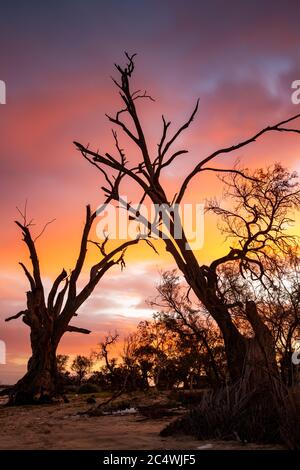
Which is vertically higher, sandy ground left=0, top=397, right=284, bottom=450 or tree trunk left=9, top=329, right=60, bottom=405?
tree trunk left=9, top=329, right=60, bottom=405

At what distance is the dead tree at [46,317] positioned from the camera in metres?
15.9

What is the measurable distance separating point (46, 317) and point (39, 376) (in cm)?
193

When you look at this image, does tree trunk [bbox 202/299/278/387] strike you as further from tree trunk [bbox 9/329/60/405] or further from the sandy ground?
tree trunk [bbox 9/329/60/405]

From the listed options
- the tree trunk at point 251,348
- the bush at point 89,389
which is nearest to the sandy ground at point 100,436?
the tree trunk at point 251,348

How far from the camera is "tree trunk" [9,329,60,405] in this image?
15688 mm

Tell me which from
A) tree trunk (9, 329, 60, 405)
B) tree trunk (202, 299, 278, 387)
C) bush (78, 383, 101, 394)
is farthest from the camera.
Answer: bush (78, 383, 101, 394)

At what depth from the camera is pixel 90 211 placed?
18.4 meters

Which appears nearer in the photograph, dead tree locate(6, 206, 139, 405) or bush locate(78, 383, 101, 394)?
dead tree locate(6, 206, 139, 405)

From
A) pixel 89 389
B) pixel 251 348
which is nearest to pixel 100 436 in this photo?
pixel 251 348

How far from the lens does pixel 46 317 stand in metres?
16.9

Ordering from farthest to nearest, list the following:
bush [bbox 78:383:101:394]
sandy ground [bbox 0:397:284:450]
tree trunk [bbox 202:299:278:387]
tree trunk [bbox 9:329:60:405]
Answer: bush [bbox 78:383:101:394], tree trunk [bbox 9:329:60:405], tree trunk [bbox 202:299:278:387], sandy ground [bbox 0:397:284:450]

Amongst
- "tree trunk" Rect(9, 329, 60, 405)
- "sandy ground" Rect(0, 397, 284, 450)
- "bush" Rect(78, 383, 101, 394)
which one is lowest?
"bush" Rect(78, 383, 101, 394)

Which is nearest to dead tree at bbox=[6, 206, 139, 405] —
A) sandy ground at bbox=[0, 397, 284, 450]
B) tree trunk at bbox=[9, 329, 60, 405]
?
tree trunk at bbox=[9, 329, 60, 405]
